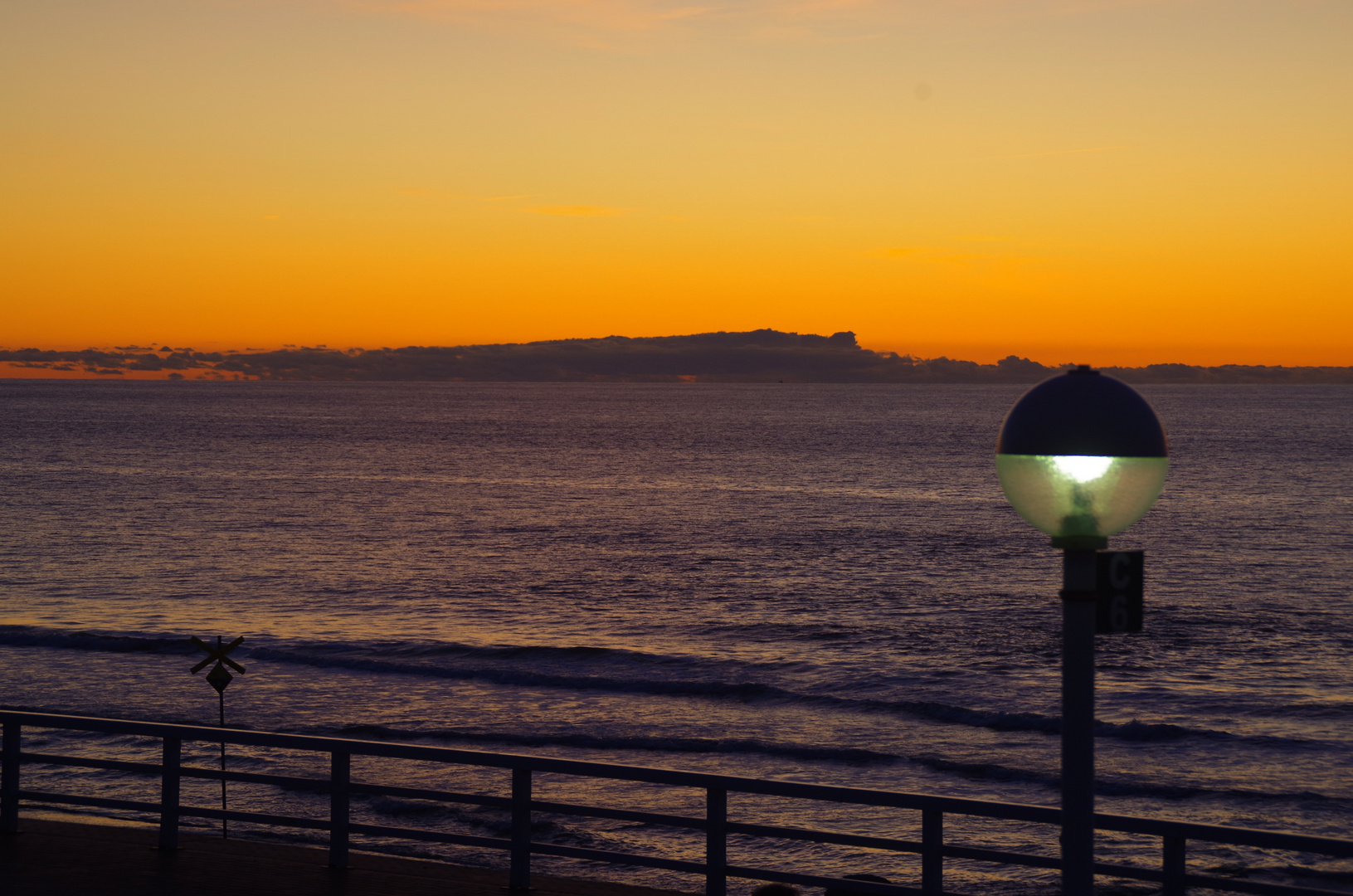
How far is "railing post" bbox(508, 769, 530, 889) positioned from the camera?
22.2 feet

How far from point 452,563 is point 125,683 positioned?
21421 mm

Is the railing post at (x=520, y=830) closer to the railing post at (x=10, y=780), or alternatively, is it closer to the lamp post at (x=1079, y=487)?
the railing post at (x=10, y=780)

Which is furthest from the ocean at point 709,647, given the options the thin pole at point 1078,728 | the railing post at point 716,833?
the thin pole at point 1078,728

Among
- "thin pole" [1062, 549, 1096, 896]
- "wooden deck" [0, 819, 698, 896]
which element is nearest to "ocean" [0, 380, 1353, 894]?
"wooden deck" [0, 819, 698, 896]

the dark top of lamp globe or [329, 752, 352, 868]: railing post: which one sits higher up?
the dark top of lamp globe

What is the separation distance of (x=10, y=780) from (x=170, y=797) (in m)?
1.20

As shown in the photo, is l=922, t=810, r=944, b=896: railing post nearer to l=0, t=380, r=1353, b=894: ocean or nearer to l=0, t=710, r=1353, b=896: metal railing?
l=0, t=710, r=1353, b=896: metal railing

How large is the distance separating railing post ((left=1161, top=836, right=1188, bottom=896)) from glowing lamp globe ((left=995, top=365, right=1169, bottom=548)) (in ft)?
9.14

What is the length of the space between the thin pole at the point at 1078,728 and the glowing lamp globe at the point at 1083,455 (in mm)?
128

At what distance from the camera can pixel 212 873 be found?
737 centimetres

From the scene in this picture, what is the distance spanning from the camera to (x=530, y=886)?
24.0 feet

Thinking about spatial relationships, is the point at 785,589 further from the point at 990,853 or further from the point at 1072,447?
the point at 1072,447

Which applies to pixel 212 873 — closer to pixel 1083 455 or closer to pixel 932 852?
pixel 932 852

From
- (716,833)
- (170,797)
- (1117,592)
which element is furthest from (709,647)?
(1117,592)
